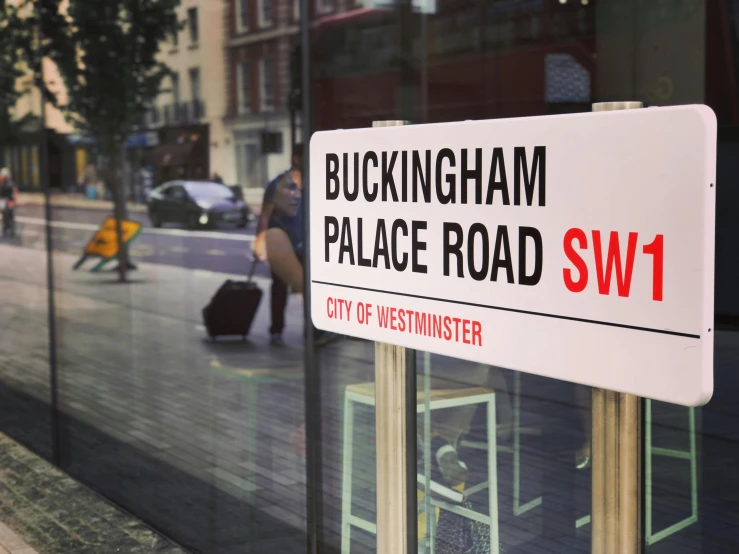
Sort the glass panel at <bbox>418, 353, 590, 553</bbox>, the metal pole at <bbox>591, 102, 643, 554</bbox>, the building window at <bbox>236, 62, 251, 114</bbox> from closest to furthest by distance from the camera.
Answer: the metal pole at <bbox>591, 102, 643, 554</bbox> → the glass panel at <bbox>418, 353, 590, 553</bbox> → the building window at <bbox>236, 62, 251, 114</bbox>

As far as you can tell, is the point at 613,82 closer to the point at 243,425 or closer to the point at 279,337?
the point at 279,337

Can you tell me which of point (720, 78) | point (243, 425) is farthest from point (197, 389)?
point (720, 78)

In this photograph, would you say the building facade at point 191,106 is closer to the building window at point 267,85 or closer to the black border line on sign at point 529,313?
the building window at point 267,85

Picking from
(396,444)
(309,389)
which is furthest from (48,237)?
(396,444)

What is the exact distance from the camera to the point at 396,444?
2.29m

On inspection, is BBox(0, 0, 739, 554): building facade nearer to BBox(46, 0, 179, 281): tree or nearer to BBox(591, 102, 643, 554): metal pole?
BBox(46, 0, 179, 281): tree

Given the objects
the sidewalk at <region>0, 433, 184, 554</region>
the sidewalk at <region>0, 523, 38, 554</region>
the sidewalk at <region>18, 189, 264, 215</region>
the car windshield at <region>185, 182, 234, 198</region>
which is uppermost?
the car windshield at <region>185, 182, 234, 198</region>

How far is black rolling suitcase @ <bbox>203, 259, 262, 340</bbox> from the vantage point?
188 inches

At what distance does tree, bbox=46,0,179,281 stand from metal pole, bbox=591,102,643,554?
4.00 metres

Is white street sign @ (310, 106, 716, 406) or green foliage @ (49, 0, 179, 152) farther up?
green foliage @ (49, 0, 179, 152)

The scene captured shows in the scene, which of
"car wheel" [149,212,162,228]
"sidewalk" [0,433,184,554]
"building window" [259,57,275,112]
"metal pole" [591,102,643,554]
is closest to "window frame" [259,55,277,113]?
"building window" [259,57,275,112]

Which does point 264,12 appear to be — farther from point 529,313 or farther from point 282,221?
point 529,313

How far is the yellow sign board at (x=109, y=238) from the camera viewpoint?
5.66 m

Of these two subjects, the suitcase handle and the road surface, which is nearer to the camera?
the suitcase handle
